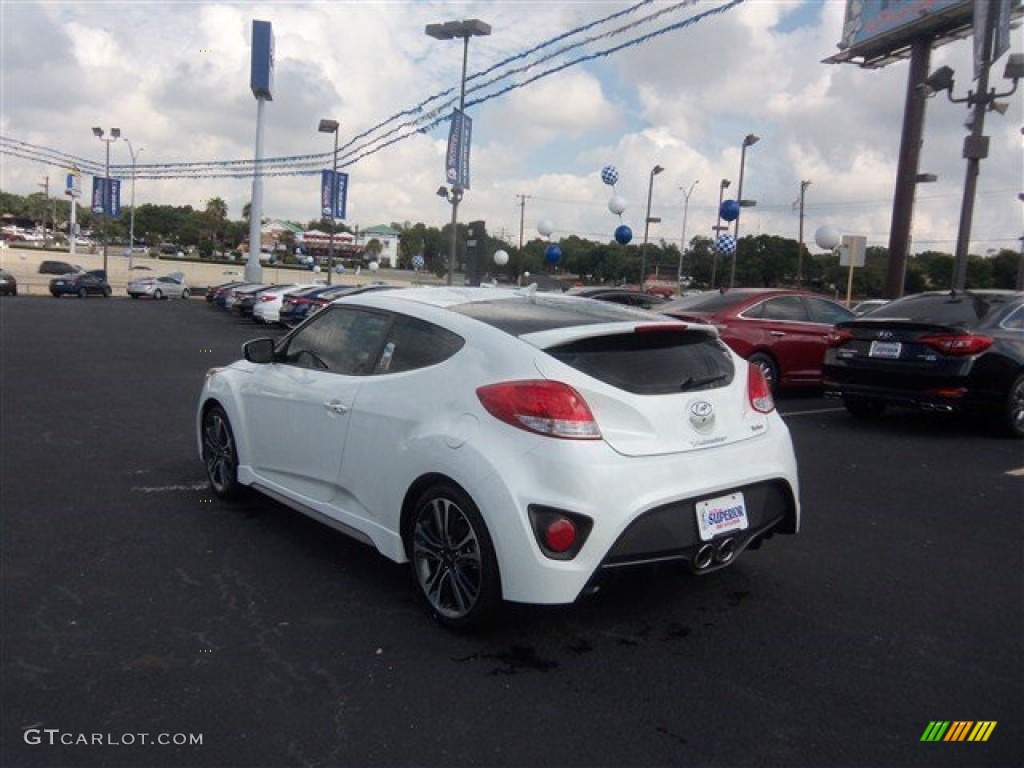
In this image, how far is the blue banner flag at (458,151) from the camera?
74.6 feet

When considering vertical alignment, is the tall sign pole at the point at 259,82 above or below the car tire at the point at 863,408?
above

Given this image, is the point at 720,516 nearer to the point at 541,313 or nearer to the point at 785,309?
the point at 541,313

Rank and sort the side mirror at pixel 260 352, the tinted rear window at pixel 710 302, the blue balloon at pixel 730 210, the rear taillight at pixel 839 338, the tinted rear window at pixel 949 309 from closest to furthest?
the side mirror at pixel 260 352 → the tinted rear window at pixel 949 309 → the rear taillight at pixel 839 338 → the tinted rear window at pixel 710 302 → the blue balloon at pixel 730 210

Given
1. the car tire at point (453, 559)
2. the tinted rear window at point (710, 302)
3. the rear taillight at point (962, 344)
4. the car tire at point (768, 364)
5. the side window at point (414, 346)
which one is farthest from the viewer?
the tinted rear window at point (710, 302)

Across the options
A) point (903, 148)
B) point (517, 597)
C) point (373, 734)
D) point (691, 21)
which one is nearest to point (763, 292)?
point (691, 21)

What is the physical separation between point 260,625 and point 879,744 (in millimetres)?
2549

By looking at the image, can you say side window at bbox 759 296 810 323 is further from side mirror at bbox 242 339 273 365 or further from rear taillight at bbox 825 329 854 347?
side mirror at bbox 242 339 273 365

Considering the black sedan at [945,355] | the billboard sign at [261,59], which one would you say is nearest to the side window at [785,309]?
the black sedan at [945,355]

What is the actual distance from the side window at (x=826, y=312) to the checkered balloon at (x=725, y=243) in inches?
971

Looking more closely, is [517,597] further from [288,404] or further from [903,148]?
[903,148]

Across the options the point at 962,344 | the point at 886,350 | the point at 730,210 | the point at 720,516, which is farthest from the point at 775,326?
the point at 730,210

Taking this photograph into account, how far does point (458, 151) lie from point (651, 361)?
67.1ft

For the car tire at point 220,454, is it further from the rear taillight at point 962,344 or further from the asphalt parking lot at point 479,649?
the rear taillight at point 962,344

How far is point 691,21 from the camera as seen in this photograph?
13789mm
